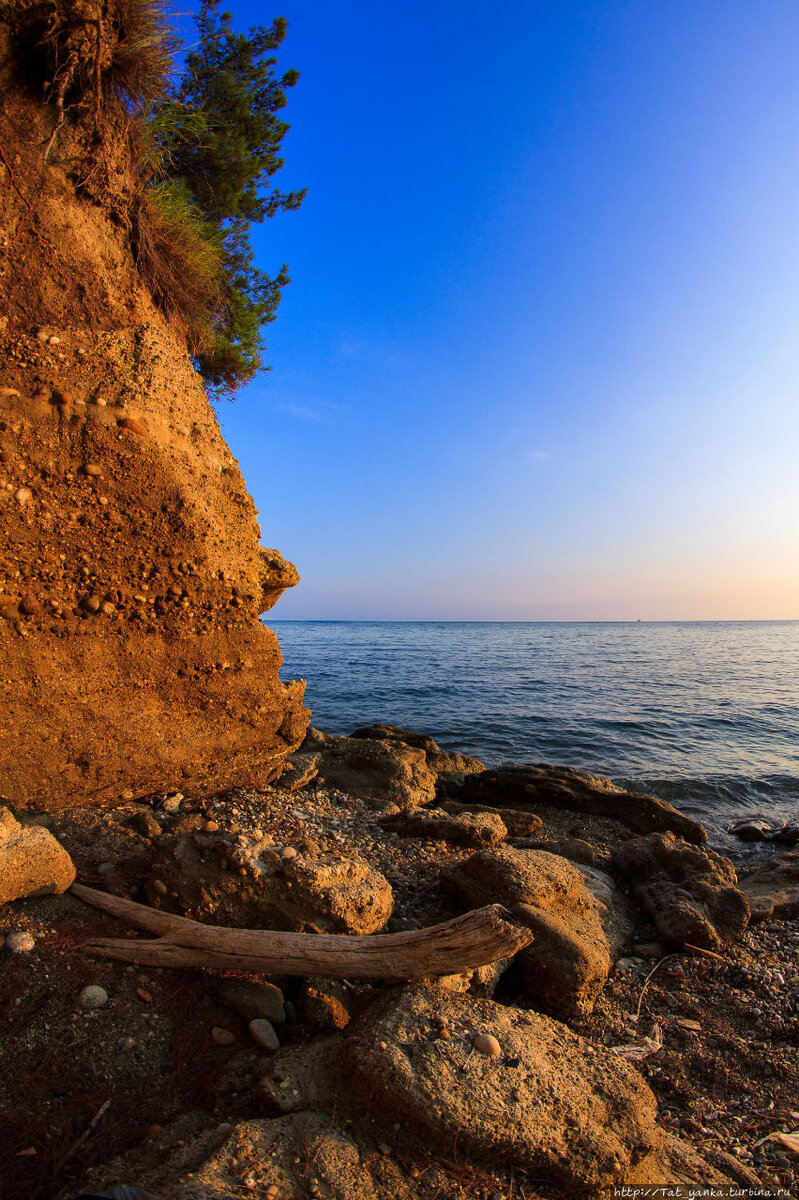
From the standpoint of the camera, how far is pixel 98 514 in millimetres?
5613

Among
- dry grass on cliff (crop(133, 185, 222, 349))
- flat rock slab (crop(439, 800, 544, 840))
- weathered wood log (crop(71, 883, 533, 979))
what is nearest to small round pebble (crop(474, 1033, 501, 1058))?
weathered wood log (crop(71, 883, 533, 979))

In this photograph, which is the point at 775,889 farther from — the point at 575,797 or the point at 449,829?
the point at 449,829

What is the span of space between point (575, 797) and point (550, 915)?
18.5 feet

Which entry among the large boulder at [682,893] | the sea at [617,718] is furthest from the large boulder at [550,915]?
the sea at [617,718]

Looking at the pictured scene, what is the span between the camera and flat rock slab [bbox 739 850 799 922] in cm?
644

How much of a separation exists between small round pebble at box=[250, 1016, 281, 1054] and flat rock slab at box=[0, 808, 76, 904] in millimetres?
1842

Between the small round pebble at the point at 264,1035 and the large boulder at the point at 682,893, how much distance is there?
4.27 m

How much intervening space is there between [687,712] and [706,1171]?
1943 centimetres

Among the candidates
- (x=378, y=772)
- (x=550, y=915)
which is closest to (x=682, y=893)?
(x=550, y=915)

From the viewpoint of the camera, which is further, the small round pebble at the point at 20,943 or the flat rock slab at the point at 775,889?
the flat rock slab at the point at 775,889

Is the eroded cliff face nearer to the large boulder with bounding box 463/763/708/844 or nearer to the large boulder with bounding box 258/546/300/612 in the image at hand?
the large boulder with bounding box 258/546/300/612

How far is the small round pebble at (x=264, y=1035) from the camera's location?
10.8ft

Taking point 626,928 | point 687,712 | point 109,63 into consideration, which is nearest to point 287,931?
point 626,928

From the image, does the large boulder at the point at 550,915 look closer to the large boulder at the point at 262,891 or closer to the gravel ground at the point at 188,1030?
the gravel ground at the point at 188,1030
